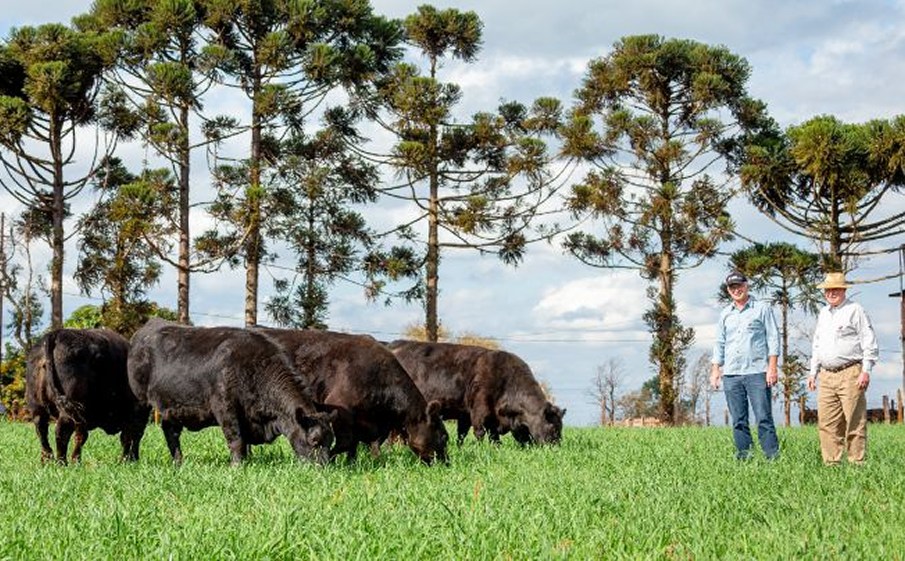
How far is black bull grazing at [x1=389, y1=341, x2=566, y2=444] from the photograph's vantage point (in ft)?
45.9

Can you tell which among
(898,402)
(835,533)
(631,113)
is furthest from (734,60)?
(835,533)

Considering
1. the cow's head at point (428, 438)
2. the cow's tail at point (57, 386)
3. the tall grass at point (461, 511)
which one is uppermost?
the cow's tail at point (57, 386)

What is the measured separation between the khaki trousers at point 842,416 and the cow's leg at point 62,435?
7.50 m

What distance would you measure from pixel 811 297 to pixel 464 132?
37.0 ft

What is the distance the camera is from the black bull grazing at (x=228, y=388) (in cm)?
973

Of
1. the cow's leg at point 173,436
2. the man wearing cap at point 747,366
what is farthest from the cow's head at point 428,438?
the man wearing cap at point 747,366

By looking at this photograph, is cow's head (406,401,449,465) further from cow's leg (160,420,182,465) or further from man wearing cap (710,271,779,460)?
man wearing cap (710,271,779,460)

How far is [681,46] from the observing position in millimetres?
34000

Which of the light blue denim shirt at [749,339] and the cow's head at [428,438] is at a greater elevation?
the light blue denim shirt at [749,339]

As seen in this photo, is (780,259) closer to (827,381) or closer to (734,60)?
(734,60)

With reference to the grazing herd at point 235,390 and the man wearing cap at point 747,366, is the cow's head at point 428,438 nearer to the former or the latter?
the grazing herd at point 235,390

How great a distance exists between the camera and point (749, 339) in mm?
10891

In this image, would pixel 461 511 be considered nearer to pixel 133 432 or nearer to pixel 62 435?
pixel 62 435

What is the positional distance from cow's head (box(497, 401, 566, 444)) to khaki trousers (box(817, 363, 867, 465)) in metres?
4.00
